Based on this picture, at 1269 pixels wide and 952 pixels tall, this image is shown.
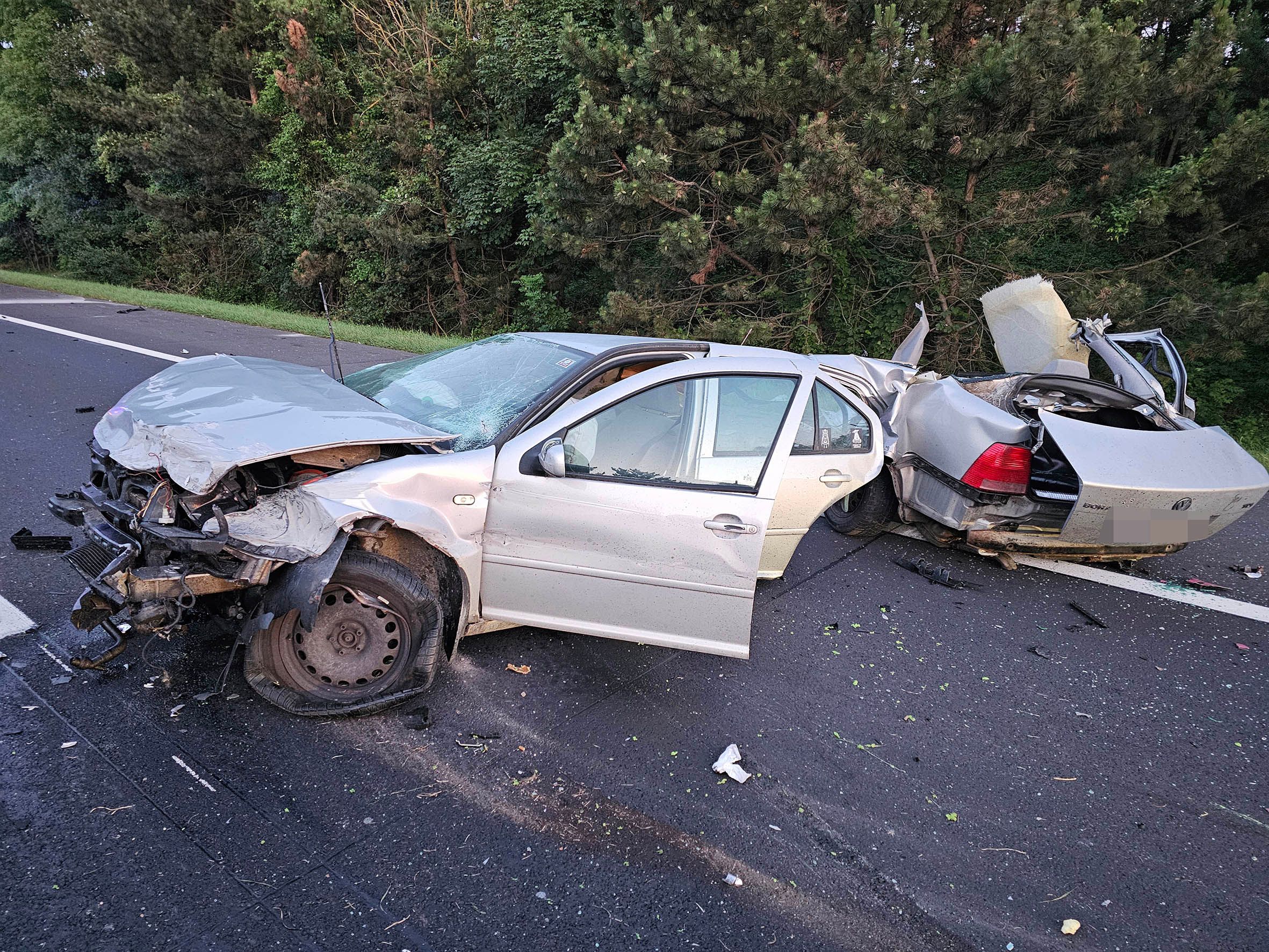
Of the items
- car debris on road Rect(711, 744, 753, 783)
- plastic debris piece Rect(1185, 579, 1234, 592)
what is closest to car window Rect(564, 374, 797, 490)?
car debris on road Rect(711, 744, 753, 783)

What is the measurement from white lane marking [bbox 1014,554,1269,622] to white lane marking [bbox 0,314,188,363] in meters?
9.80

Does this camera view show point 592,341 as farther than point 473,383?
Yes

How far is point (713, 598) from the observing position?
3359mm

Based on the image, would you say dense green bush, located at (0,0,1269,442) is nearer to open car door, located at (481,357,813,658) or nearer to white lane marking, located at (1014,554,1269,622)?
white lane marking, located at (1014,554,1269,622)

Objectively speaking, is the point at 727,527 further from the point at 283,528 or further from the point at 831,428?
the point at 283,528

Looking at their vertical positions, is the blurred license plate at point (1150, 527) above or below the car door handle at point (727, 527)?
below

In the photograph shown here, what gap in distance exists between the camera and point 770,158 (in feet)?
41.2

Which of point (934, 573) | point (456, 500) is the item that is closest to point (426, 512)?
point (456, 500)

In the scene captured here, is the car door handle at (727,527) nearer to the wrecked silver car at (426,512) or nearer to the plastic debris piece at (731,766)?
the wrecked silver car at (426,512)

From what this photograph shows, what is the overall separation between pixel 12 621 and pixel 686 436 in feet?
10.9

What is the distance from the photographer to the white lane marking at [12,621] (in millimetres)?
3459

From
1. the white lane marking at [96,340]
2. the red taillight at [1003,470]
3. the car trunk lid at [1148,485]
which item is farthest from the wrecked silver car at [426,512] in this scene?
the white lane marking at [96,340]

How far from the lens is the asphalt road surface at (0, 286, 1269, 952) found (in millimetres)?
2352

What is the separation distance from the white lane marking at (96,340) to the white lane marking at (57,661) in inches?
279
